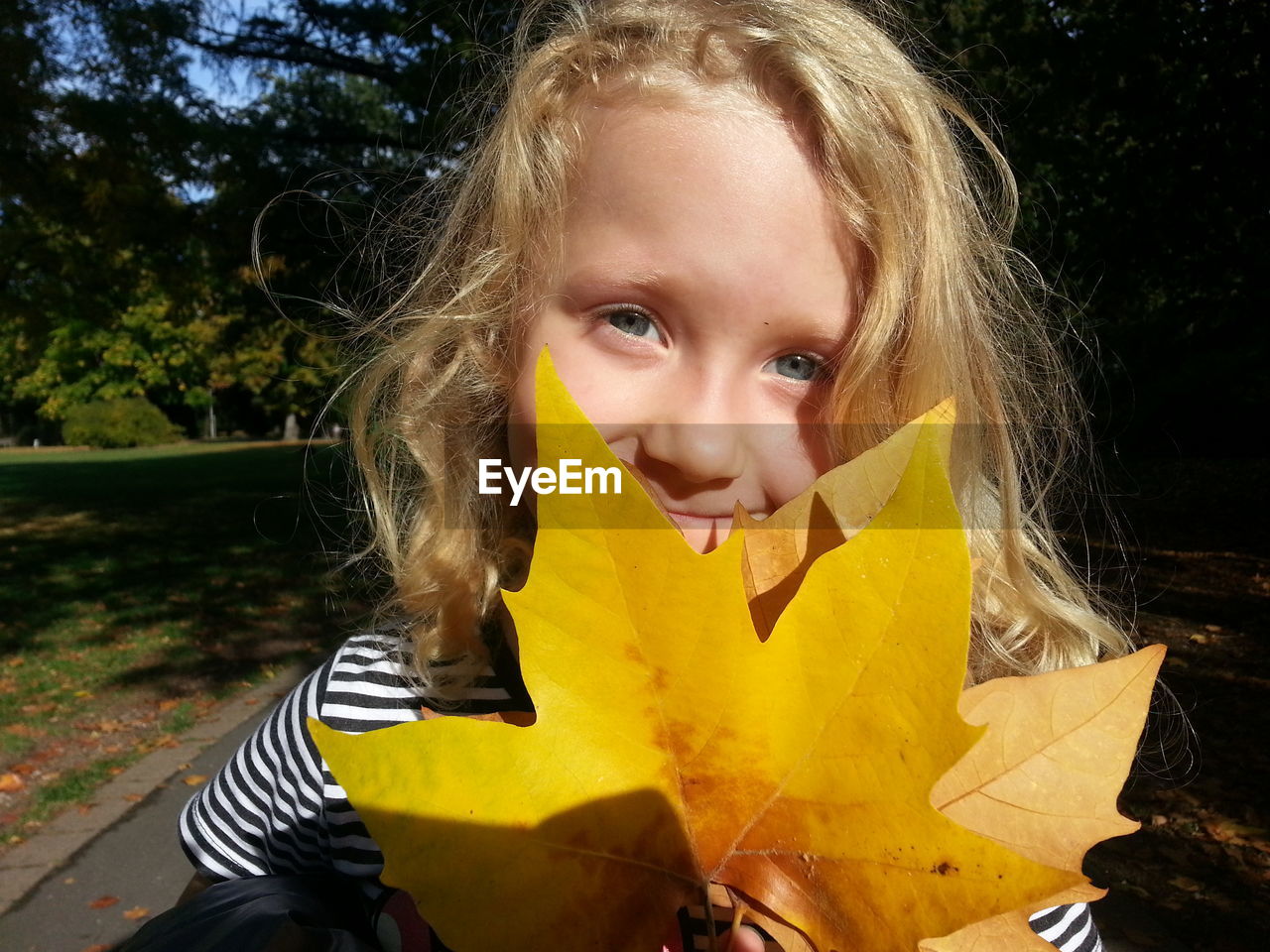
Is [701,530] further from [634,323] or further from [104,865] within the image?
[104,865]

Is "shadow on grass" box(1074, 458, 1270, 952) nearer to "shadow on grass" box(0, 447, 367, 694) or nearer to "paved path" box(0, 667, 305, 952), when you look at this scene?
"shadow on grass" box(0, 447, 367, 694)

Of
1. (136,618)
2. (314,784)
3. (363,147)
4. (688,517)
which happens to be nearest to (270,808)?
(314,784)

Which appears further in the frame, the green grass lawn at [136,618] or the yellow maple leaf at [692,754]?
the green grass lawn at [136,618]

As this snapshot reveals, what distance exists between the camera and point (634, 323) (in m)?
1.09

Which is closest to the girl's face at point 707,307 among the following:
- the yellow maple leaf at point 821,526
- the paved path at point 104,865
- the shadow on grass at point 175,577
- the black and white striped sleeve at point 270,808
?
the yellow maple leaf at point 821,526

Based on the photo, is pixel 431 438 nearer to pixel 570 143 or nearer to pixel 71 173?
pixel 570 143

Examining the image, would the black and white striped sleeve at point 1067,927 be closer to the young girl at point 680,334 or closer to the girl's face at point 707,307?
the young girl at point 680,334

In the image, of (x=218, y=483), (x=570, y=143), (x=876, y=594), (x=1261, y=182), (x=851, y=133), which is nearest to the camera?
(x=876, y=594)

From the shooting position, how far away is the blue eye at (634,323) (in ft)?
3.51

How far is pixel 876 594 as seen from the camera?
50cm

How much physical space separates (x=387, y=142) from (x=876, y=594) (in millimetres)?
13140

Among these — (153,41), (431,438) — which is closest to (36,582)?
(153,41)

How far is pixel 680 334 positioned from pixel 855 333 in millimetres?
232

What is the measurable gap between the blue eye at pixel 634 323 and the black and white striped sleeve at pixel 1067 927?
2.96 feet
